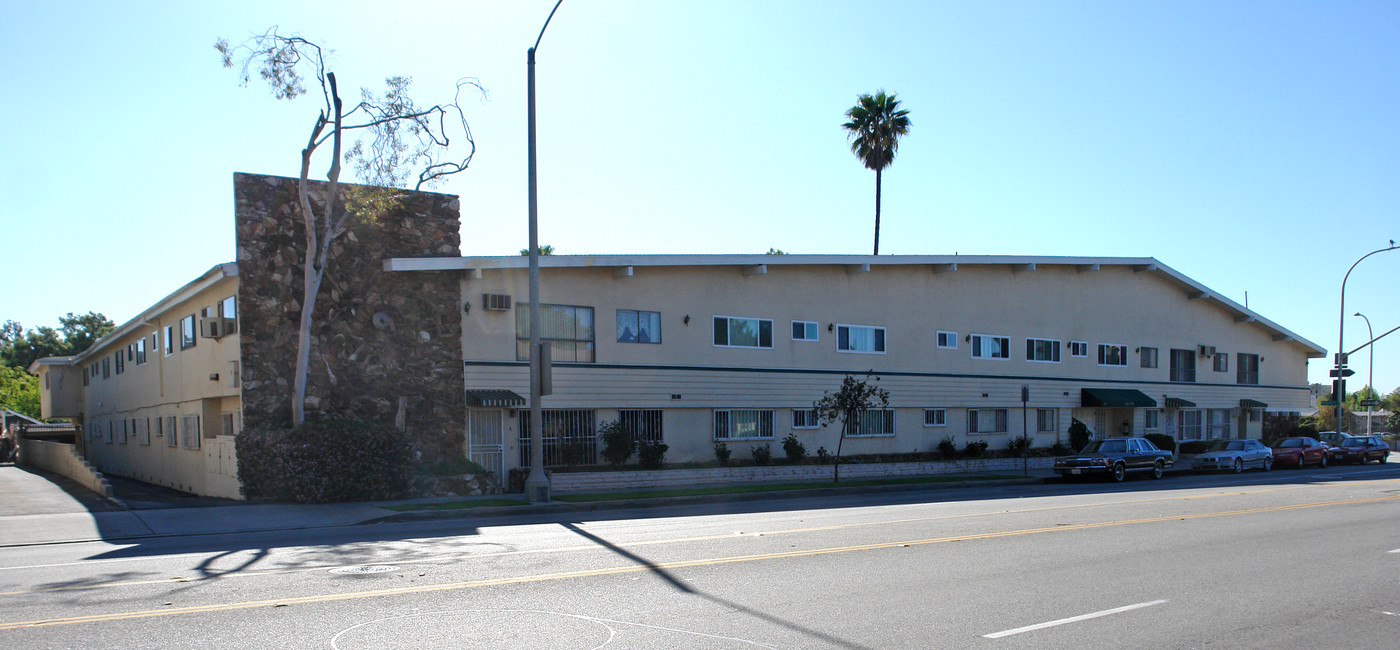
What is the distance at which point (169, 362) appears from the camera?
1072 inches

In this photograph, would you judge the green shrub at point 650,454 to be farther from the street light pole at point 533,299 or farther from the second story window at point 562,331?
the street light pole at point 533,299

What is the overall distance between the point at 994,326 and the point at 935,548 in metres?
26.4

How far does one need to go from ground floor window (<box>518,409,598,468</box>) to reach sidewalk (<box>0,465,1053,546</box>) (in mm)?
3868

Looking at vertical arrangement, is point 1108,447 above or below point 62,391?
below

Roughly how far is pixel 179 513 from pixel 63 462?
1727 cm

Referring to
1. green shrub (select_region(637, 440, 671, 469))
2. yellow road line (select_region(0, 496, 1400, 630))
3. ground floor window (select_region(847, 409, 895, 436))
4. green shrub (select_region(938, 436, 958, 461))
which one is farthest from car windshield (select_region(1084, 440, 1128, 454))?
yellow road line (select_region(0, 496, 1400, 630))

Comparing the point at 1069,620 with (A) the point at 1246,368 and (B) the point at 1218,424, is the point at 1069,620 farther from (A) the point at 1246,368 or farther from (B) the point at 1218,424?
(A) the point at 1246,368

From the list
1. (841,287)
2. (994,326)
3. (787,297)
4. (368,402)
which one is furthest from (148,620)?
(994,326)

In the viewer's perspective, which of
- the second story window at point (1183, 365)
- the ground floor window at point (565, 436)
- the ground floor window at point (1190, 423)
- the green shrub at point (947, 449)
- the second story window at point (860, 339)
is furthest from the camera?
the ground floor window at point (1190, 423)

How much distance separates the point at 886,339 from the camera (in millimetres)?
33344

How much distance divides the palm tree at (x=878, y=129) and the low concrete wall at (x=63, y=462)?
32.0 meters

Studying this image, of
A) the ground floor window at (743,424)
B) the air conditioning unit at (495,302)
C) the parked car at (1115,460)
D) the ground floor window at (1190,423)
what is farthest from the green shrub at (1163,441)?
the air conditioning unit at (495,302)

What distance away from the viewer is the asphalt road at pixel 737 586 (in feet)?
23.6

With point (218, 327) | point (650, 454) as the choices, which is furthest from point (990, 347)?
point (218, 327)
